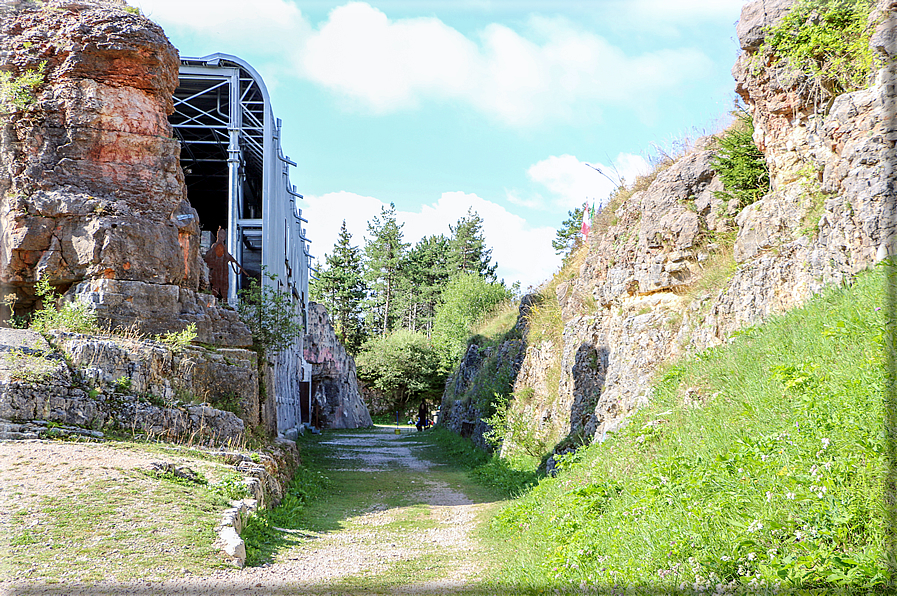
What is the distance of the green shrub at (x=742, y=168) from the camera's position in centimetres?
1038

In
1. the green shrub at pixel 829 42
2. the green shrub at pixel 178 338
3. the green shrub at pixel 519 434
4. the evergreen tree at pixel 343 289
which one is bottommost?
the green shrub at pixel 519 434

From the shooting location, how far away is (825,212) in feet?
24.6

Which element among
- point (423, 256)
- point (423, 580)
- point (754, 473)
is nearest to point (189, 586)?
point (423, 580)

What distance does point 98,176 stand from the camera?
11.0 m

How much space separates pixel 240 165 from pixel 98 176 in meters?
8.85

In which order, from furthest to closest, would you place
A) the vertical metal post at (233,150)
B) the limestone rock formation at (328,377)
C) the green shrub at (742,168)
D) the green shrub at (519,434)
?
the limestone rock formation at (328,377) → the vertical metal post at (233,150) → the green shrub at (519,434) → the green shrub at (742,168)

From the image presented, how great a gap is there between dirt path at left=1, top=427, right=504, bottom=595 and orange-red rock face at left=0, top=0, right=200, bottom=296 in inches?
164

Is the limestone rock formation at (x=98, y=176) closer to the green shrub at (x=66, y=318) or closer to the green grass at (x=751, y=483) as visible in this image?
the green shrub at (x=66, y=318)

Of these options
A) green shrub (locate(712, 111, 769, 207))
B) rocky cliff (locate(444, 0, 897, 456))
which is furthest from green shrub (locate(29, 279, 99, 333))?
green shrub (locate(712, 111, 769, 207))

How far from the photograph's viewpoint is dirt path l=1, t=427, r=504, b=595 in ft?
18.2

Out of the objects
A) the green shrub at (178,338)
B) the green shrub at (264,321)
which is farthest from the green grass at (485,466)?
the green shrub at (178,338)

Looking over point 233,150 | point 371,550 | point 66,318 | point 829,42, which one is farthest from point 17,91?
point 829,42

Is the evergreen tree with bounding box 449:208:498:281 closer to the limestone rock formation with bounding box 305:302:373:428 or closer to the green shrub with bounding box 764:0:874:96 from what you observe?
the limestone rock formation with bounding box 305:302:373:428

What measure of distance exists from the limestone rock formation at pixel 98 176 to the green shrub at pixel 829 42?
9.86 metres
